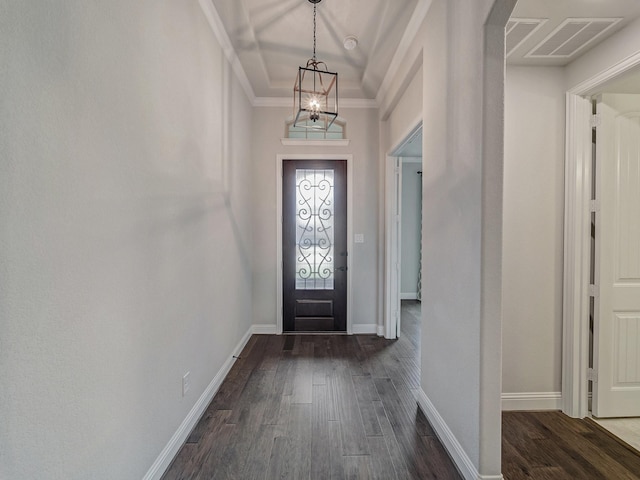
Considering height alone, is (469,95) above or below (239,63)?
below

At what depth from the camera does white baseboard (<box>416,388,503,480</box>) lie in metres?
1.54

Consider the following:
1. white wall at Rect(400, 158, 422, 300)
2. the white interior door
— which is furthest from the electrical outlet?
white wall at Rect(400, 158, 422, 300)

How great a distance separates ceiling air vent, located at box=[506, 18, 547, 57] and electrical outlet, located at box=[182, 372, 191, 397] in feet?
9.53

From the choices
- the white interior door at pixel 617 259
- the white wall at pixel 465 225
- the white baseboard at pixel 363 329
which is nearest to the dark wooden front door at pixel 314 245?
the white baseboard at pixel 363 329

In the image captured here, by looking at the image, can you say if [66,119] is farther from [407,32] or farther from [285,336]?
[285,336]

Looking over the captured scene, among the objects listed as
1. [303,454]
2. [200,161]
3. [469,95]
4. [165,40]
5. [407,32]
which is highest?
[407,32]

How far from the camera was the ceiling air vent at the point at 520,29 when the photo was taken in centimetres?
179

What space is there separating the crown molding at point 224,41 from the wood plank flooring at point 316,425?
2.90m

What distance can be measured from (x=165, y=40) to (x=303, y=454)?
2468 mm

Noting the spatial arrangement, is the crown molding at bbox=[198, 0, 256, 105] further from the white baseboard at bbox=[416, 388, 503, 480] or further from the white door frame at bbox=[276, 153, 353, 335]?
the white baseboard at bbox=[416, 388, 503, 480]

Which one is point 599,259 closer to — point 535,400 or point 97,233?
point 535,400

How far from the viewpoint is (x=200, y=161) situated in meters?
2.20

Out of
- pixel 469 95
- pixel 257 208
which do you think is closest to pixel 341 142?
pixel 257 208

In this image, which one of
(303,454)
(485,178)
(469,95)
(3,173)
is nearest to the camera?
(3,173)
